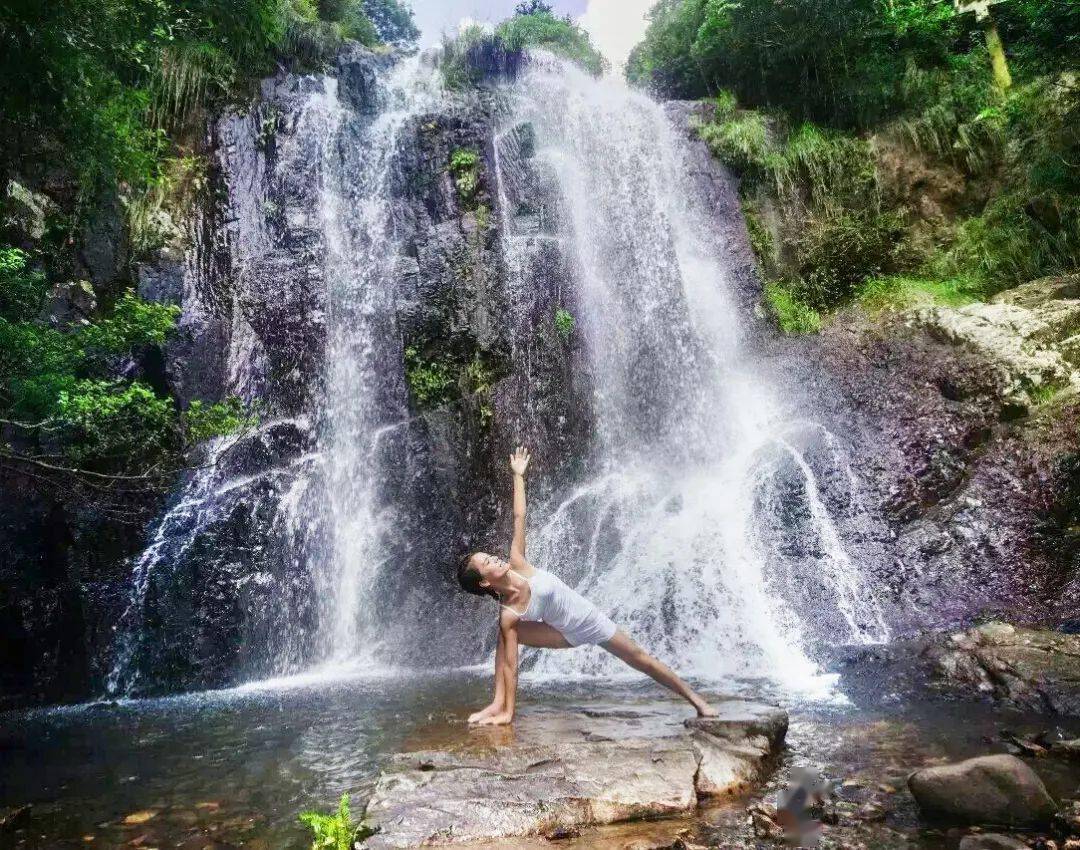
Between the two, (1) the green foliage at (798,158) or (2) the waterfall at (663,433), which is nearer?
(2) the waterfall at (663,433)

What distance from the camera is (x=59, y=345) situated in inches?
257

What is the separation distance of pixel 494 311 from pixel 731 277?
4744 millimetres

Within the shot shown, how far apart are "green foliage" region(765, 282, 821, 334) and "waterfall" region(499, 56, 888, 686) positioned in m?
0.77

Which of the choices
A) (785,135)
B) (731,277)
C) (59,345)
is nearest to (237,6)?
(59,345)

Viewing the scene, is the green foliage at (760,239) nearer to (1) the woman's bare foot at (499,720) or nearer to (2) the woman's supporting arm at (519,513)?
(2) the woman's supporting arm at (519,513)

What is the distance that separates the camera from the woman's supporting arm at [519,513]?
406 cm

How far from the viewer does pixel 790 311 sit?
1301 cm

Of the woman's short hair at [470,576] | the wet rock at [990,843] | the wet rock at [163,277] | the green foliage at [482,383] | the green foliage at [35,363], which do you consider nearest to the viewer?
the wet rock at [990,843]

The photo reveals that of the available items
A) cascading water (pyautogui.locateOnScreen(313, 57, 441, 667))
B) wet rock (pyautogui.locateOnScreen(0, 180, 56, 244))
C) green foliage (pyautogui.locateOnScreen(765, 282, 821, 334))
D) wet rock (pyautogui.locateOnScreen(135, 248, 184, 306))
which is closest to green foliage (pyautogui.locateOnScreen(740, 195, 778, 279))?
green foliage (pyautogui.locateOnScreen(765, 282, 821, 334))

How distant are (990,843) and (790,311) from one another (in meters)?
11.6

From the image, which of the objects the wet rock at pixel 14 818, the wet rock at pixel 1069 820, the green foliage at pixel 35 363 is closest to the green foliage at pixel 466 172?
the green foliage at pixel 35 363

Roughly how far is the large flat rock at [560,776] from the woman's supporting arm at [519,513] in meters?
0.95

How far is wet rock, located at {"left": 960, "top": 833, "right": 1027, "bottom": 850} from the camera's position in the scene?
7.63 ft

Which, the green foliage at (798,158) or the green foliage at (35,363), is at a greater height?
the green foliage at (798,158)
